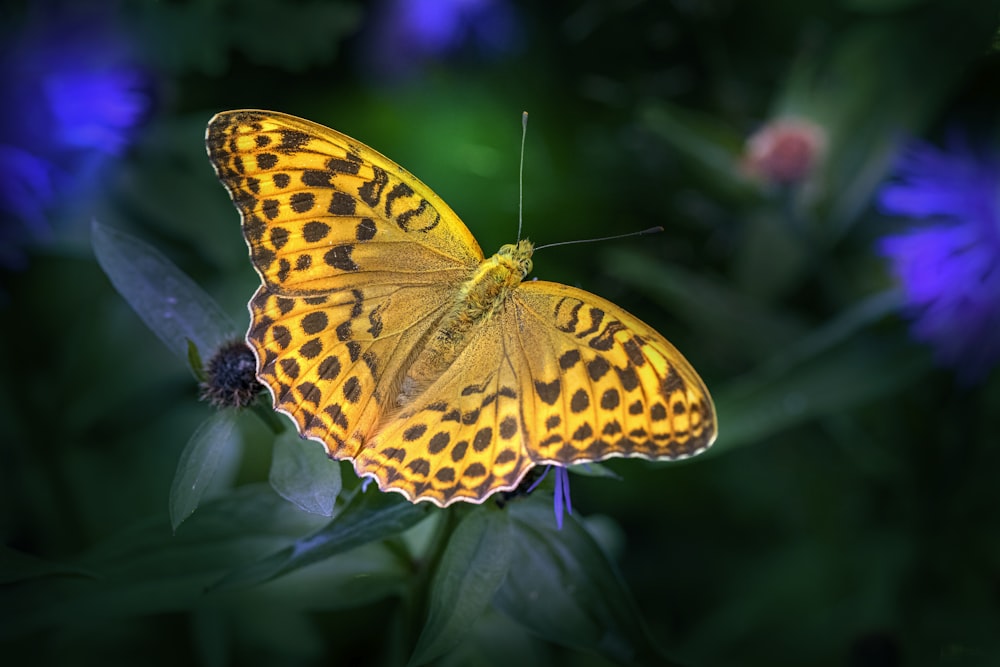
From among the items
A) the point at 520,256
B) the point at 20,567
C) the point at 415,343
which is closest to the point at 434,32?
the point at 520,256

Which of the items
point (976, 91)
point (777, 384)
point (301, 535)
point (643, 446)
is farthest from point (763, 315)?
point (301, 535)

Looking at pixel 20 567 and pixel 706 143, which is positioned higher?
pixel 706 143

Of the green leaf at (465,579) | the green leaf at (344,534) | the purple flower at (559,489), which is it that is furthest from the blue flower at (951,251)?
the green leaf at (344,534)

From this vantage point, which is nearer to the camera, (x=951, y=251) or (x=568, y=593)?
(x=568, y=593)

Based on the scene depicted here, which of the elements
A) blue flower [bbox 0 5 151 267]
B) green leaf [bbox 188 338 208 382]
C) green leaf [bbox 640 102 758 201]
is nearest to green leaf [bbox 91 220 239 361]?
green leaf [bbox 188 338 208 382]

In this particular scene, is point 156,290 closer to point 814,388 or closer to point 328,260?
point 328,260

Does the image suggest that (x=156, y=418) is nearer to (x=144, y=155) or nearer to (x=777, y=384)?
(x=144, y=155)

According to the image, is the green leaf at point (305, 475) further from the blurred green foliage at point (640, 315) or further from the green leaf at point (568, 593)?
the green leaf at point (568, 593)

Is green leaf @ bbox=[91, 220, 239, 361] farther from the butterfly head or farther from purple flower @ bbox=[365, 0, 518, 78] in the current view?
purple flower @ bbox=[365, 0, 518, 78]
